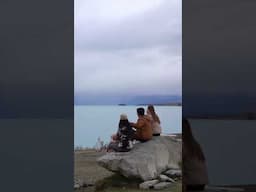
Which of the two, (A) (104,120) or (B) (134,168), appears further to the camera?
(B) (134,168)

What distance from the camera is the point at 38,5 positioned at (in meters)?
4.60

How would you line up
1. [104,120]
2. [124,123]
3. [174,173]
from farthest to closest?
[174,173] < [124,123] < [104,120]

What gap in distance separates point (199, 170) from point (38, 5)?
7.19 ft

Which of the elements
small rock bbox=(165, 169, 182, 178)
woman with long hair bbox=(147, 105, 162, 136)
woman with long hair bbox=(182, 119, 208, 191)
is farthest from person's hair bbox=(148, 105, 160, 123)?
Answer: small rock bbox=(165, 169, 182, 178)

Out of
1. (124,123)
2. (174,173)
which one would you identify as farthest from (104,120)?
(174,173)

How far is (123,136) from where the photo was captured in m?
4.87

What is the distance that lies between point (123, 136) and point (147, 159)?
1.04 feet

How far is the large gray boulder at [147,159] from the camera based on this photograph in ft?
15.8

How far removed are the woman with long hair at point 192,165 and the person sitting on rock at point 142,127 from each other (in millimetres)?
365

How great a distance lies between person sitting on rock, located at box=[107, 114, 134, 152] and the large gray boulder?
0.19ft

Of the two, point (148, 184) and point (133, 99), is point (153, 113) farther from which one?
point (148, 184)

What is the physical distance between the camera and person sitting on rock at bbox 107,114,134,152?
4.84m

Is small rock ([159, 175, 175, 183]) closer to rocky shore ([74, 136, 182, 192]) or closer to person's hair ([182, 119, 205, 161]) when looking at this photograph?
rocky shore ([74, 136, 182, 192])

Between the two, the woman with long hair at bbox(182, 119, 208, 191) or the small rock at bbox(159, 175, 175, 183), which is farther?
the woman with long hair at bbox(182, 119, 208, 191)
